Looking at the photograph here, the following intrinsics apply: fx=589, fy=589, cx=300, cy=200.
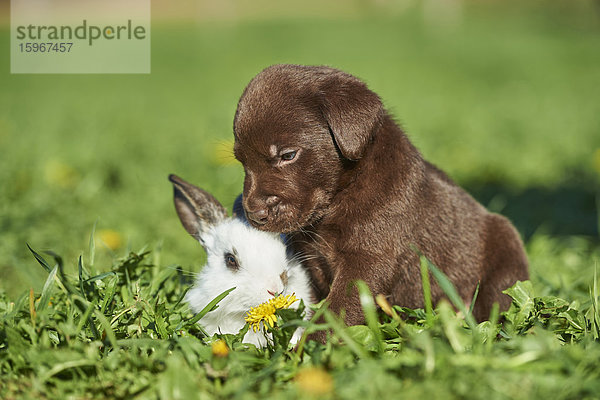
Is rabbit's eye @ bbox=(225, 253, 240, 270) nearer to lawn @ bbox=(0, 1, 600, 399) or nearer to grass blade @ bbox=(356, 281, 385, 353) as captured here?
lawn @ bbox=(0, 1, 600, 399)

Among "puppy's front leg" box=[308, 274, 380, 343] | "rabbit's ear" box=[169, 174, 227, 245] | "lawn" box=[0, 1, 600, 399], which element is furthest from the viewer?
"rabbit's ear" box=[169, 174, 227, 245]

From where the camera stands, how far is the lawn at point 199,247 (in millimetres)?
2037

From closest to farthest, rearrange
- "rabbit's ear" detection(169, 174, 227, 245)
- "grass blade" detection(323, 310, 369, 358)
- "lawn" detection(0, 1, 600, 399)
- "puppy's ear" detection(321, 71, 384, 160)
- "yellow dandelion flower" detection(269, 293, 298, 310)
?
1. "lawn" detection(0, 1, 600, 399)
2. "grass blade" detection(323, 310, 369, 358)
3. "yellow dandelion flower" detection(269, 293, 298, 310)
4. "puppy's ear" detection(321, 71, 384, 160)
5. "rabbit's ear" detection(169, 174, 227, 245)

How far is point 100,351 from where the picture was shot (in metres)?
2.41

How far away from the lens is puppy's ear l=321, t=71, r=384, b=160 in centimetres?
286

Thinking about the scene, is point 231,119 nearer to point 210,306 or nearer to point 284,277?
point 284,277

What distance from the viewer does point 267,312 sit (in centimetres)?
260

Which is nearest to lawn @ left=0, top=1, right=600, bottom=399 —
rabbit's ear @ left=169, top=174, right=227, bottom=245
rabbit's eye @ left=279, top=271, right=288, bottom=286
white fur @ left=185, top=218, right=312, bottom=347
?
white fur @ left=185, top=218, right=312, bottom=347

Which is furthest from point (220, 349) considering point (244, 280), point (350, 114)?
point (350, 114)

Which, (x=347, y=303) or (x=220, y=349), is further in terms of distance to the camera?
(x=347, y=303)

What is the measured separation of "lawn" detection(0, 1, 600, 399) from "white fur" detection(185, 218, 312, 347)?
0.46 feet

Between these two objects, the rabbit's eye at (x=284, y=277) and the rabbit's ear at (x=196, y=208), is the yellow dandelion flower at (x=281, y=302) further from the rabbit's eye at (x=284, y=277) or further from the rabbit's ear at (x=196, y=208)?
the rabbit's ear at (x=196, y=208)

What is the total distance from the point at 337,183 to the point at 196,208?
0.81 metres

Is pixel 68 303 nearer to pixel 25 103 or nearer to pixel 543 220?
pixel 543 220
